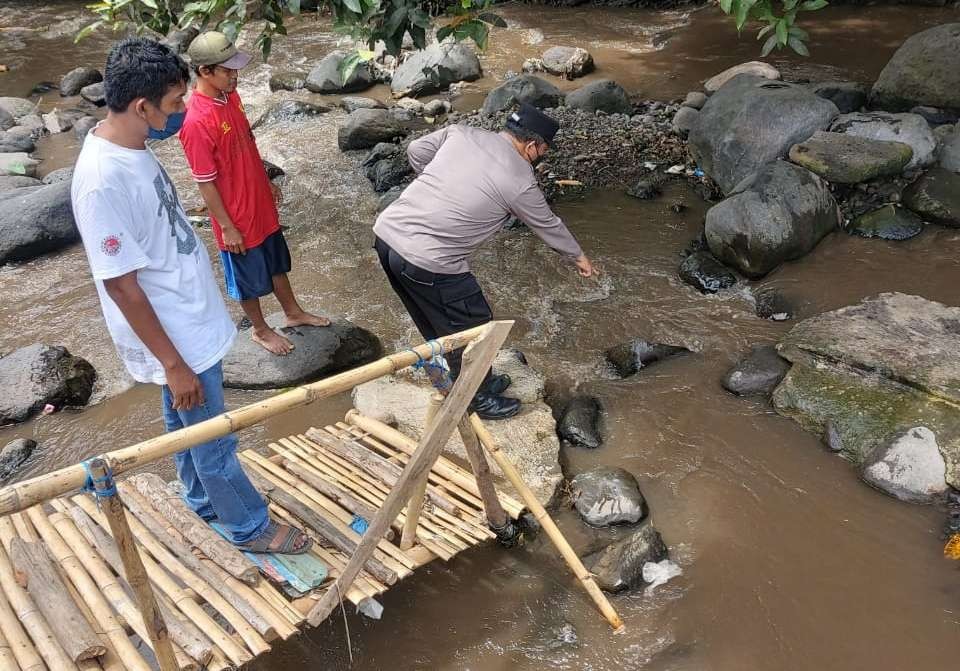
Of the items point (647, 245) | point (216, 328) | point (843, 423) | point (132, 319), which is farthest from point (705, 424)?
point (132, 319)

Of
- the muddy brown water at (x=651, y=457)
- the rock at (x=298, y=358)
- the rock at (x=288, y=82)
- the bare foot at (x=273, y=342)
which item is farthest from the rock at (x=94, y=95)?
the bare foot at (x=273, y=342)

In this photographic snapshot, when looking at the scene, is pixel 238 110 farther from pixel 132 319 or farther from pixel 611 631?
pixel 611 631

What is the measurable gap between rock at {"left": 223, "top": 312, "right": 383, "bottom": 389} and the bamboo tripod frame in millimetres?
1297

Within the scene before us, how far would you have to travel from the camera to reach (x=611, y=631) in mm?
3447

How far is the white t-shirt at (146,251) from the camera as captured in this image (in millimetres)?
2449

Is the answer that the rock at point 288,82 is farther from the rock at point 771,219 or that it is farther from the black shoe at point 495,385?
the black shoe at point 495,385

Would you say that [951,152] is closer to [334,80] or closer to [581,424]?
[581,424]

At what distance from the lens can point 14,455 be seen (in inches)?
186

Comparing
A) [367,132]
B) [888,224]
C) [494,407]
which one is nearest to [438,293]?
[494,407]

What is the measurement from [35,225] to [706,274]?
6015mm

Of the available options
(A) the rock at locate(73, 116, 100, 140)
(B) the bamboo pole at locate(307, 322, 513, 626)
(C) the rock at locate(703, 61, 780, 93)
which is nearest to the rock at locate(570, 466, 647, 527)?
(B) the bamboo pole at locate(307, 322, 513, 626)

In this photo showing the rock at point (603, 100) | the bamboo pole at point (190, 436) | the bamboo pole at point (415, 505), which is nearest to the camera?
→ the bamboo pole at point (190, 436)

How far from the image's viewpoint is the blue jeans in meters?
2.96

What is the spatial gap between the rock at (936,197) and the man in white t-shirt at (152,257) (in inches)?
221
